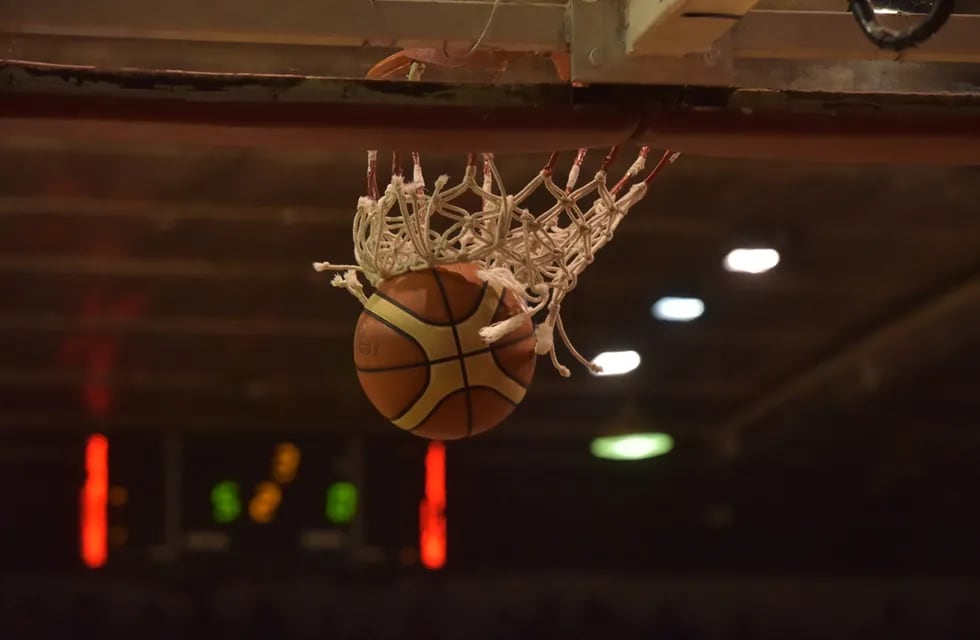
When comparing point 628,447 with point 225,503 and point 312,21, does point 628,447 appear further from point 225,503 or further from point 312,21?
point 312,21

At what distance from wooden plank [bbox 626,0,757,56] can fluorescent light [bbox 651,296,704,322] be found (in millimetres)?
4287

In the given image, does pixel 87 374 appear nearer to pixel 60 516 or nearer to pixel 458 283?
pixel 60 516

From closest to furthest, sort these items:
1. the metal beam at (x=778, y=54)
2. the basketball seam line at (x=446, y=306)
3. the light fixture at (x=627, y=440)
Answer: the metal beam at (x=778, y=54), the basketball seam line at (x=446, y=306), the light fixture at (x=627, y=440)

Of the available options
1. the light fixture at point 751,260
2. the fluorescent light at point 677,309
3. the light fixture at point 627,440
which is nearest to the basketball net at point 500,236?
the light fixture at point 751,260

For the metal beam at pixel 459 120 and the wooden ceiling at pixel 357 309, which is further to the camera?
the wooden ceiling at pixel 357 309

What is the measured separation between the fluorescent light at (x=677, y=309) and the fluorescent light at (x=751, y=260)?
0.41 m

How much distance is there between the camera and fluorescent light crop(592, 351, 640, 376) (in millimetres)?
7129

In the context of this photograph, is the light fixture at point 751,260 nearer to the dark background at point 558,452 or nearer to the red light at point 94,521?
the dark background at point 558,452

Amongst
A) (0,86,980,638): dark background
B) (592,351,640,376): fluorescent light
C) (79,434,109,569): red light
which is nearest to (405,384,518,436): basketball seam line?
(0,86,980,638): dark background

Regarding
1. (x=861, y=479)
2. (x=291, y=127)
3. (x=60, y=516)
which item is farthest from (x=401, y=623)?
(x=291, y=127)

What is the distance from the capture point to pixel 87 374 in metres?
7.03

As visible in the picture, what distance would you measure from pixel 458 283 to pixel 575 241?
27cm

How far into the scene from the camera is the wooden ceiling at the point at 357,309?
15.9ft

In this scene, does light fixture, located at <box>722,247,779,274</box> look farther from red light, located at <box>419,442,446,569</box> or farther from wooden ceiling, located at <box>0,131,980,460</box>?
red light, located at <box>419,442,446,569</box>
